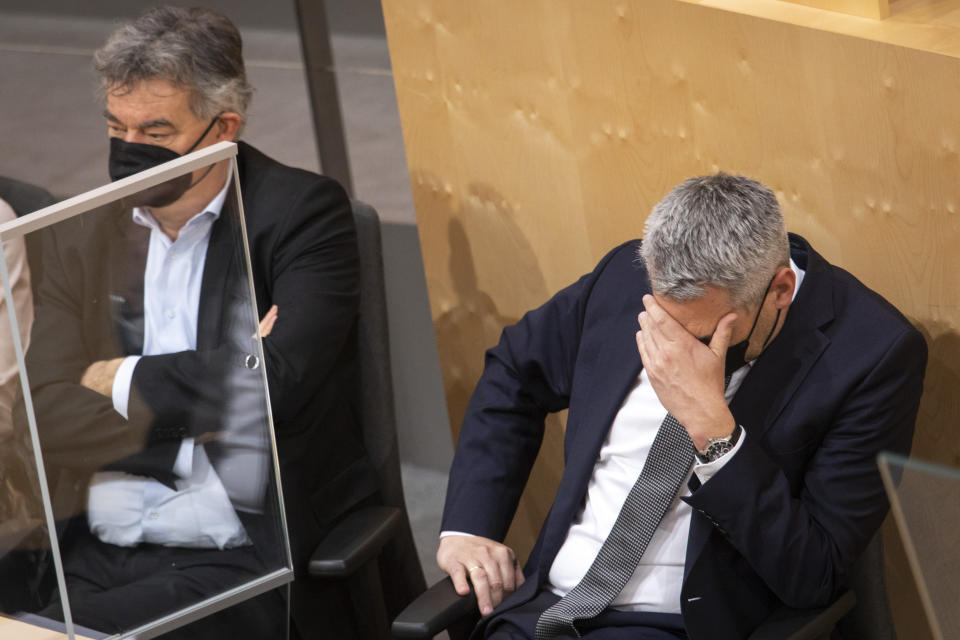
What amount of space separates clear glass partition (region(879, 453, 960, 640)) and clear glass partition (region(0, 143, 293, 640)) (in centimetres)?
111

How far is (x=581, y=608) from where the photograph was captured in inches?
85.4

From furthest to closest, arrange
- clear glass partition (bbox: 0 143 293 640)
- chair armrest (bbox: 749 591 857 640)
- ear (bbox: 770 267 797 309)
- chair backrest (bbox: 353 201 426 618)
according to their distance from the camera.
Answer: chair backrest (bbox: 353 201 426 618) → ear (bbox: 770 267 797 309) → chair armrest (bbox: 749 591 857 640) → clear glass partition (bbox: 0 143 293 640)

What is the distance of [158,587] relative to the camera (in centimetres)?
195

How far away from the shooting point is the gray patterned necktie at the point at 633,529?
7.09 feet

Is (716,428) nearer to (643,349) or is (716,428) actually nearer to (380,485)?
(643,349)

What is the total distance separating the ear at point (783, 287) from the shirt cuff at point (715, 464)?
233mm

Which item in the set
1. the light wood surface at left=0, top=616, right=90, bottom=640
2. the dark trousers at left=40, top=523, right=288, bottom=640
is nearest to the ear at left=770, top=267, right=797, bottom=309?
the dark trousers at left=40, top=523, right=288, bottom=640

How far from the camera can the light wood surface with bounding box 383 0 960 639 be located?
7.25 feet

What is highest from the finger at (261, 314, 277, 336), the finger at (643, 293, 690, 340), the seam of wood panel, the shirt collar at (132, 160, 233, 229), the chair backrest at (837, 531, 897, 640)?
the seam of wood panel

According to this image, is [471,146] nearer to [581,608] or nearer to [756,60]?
[756,60]

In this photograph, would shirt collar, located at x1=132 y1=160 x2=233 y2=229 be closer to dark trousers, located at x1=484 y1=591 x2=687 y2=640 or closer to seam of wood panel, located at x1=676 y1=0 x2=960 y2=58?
dark trousers, located at x1=484 y1=591 x2=687 y2=640

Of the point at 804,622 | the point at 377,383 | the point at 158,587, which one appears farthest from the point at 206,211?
the point at 804,622

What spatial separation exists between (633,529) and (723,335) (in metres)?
0.37

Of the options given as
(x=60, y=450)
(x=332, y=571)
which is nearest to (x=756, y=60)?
(x=332, y=571)
